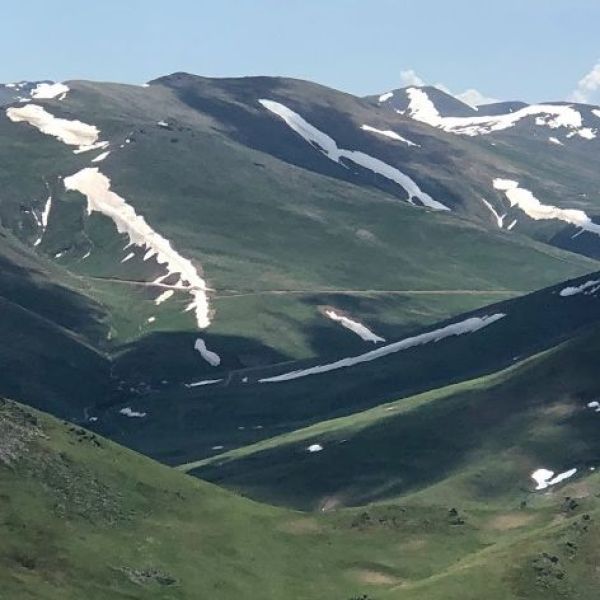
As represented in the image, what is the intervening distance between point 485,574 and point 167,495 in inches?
1076

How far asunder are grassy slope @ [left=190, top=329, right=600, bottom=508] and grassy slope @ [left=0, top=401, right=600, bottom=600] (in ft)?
116

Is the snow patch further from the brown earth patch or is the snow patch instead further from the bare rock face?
the bare rock face

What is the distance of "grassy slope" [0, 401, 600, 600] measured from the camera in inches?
2852

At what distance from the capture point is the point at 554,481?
132125 millimetres

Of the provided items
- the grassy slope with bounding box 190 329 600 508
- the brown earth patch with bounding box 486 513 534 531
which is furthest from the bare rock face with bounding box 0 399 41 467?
the grassy slope with bounding box 190 329 600 508

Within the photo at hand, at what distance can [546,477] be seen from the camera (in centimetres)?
13400

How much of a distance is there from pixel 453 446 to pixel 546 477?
57.0 feet

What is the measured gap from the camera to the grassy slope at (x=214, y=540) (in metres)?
72.4

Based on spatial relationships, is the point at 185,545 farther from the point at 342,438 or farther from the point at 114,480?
the point at 342,438

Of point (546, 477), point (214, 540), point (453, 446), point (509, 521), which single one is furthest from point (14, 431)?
point (453, 446)

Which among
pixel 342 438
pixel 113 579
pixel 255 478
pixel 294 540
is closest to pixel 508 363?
pixel 342 438

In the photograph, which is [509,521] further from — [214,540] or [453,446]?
[453,446]

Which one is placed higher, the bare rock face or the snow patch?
the bare rock face

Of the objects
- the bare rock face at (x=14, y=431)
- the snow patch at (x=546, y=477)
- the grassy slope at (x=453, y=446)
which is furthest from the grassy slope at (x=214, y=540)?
the grassy slope at (x=453, y=446)
